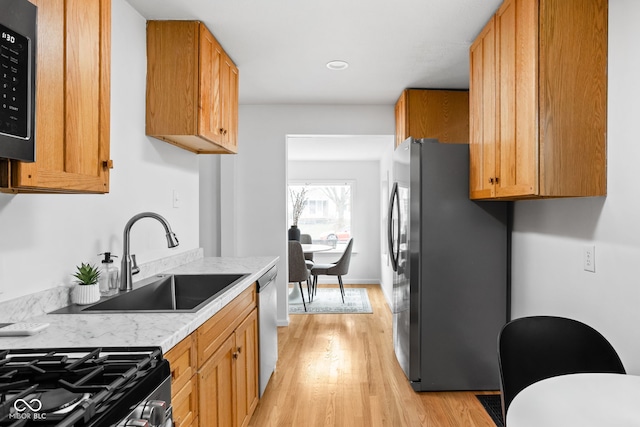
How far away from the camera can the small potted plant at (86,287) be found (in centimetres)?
176

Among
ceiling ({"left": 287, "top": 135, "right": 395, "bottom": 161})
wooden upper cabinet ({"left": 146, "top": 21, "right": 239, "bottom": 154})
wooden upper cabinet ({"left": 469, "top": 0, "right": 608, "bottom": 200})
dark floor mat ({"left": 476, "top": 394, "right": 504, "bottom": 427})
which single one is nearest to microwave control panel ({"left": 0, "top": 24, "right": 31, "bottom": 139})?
wooden upper cabinet ({"left": 146, "top": 21, "right": 239, "bottom": 154})

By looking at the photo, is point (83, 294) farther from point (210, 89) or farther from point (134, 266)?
point (210, 89)

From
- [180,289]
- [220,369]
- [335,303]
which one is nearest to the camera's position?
[220,369]

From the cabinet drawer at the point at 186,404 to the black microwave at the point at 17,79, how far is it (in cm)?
84

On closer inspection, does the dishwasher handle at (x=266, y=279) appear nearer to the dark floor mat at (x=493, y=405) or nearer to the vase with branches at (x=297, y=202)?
the dark floor mat at (x=493, y=405)

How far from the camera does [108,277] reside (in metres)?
1.99

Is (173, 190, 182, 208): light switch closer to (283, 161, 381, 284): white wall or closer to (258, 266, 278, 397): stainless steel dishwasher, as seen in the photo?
(258, 266, 278, 397): stainless steel dishwasher

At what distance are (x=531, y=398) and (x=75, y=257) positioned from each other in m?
1.80

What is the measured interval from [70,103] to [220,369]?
1180 millimetres

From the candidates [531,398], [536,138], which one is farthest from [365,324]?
[531,398]

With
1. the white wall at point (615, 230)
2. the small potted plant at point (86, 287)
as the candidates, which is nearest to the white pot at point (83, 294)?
the small potted plant at point (86, 287)

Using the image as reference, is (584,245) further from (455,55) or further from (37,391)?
(37,391)

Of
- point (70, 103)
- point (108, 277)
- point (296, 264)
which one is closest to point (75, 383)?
point (70, 103)

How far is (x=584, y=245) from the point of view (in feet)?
6.85
